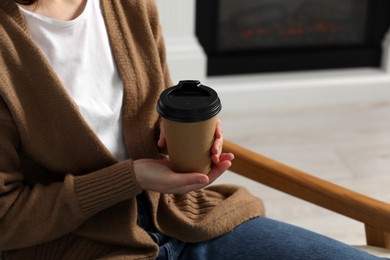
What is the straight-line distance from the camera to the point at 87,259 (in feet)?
3.48

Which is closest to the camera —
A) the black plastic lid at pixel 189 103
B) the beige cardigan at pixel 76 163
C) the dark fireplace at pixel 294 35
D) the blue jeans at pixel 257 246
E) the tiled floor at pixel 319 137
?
the black plastic lid at pixel 189 103

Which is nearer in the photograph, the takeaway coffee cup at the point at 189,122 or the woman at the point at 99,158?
the takeaway coffee cup at the point at 189,122

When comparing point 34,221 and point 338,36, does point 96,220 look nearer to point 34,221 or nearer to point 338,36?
point 34,221

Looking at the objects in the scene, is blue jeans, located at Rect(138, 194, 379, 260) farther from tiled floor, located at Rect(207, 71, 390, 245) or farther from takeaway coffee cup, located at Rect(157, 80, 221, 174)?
tiled floor, located at Rect(207, 71, 390, 245)

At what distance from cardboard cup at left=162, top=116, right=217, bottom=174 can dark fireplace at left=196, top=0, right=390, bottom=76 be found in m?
1.57

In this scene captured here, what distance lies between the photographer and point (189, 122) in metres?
0.88

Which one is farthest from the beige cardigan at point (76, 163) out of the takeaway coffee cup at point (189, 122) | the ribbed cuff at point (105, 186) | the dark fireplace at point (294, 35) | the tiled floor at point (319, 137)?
the dark fireplace at point (294, 35)

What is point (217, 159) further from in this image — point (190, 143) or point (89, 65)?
point (89, 65)

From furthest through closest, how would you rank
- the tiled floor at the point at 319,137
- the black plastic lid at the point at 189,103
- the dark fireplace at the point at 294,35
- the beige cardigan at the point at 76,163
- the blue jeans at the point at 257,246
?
the dark fireplace at the point at 294,35 → the tiled floor at the point at 319,137 → the blue jeans at the point at 257,246 → the beige cardigan at the point at 76,163 → the black plastic lid at the point at 189,103


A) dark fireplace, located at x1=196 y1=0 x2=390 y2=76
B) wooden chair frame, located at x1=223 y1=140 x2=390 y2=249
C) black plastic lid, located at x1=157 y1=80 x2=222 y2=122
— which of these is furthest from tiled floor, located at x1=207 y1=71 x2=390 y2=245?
black plastic lid, located at x1=157 y1=80 x2=222 y2=122

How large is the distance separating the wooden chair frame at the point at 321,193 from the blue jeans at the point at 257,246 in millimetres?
70

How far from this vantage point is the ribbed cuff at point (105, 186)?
101cm

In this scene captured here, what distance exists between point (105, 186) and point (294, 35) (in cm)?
170

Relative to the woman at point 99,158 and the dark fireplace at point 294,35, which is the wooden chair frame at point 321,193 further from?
the dark fireplace at point 294,35
